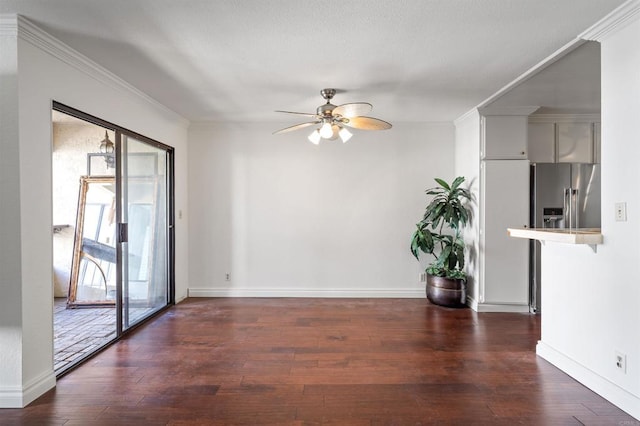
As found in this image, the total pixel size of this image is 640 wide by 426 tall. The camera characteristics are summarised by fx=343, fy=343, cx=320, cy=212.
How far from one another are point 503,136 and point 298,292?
330 cm

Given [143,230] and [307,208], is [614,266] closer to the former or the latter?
[307,208]

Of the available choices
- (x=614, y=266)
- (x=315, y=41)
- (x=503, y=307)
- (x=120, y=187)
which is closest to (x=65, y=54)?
(x=120, y=187)

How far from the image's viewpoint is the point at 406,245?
4.81 metres

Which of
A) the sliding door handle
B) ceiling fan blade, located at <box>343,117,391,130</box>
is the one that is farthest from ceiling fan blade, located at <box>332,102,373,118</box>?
the sliding door handle

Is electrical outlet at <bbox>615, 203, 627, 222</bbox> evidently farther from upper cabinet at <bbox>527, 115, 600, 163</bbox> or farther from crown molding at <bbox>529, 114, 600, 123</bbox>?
crown molding at <bbox>529, 114, 600, 123</bbox>

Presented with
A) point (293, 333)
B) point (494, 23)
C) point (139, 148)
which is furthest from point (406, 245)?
point (139, 148)

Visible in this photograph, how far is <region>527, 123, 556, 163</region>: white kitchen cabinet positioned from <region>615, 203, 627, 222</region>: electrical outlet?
2.52 meters

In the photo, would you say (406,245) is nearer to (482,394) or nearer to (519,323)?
(519,323)

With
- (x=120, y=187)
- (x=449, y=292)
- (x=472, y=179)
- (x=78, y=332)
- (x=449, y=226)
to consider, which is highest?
(x=472, y=179)

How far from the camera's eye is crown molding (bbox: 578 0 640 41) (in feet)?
6.61

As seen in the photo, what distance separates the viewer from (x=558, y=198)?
4.02m

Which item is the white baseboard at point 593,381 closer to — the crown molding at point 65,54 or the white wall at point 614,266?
the white wall at point 614,266

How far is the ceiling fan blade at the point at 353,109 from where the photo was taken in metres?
2.80

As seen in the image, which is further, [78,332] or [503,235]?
[503,235]
